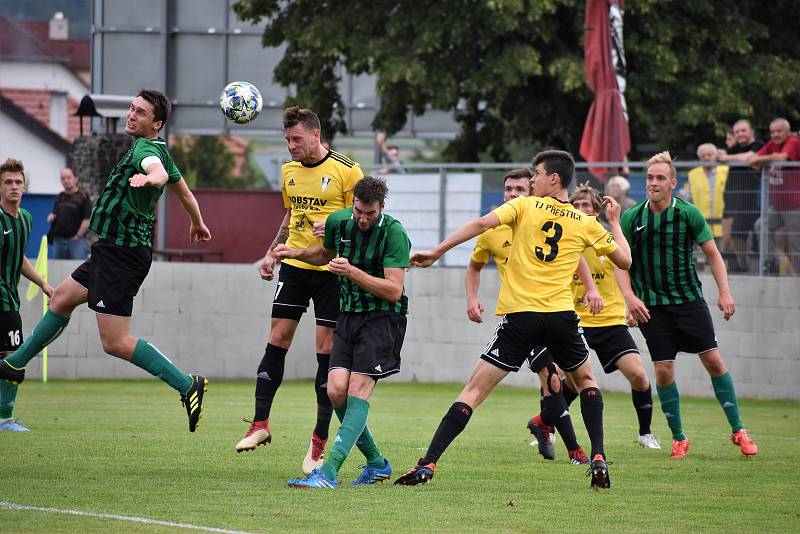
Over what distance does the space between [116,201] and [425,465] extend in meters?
2.69

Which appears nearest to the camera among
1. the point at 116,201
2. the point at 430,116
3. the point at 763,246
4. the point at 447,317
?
the point at 116,201

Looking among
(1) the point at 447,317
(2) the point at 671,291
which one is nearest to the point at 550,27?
(1) the point at 447,317

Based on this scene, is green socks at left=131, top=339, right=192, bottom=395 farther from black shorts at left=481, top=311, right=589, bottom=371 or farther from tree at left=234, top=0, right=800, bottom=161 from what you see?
tree at left=234, top=0, right=800, bottom=161

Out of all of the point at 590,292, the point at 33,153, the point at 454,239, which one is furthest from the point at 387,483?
the point at 33,153

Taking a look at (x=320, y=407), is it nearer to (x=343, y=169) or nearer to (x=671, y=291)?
(x=343, y=169)

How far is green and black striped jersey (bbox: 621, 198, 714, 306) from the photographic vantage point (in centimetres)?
1066

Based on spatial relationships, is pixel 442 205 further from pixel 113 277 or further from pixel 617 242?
pixel 113 277

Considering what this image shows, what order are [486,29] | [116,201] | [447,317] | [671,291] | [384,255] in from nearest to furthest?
[384,255] < [116,201] < [671,291] < [447,317] < [486,29]

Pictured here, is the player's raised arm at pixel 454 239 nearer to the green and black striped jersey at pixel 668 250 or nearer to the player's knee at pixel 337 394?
the player's knee at pixel 337 394

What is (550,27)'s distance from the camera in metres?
21.8

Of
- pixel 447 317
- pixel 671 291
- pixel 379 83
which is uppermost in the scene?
pixel 379 83

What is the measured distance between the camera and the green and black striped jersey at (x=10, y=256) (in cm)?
1147

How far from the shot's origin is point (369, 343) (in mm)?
8219

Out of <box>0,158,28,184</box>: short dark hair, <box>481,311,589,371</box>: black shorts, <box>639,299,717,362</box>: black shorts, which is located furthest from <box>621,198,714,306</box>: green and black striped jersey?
<box>0,158,28,184</box>: short dark hair
